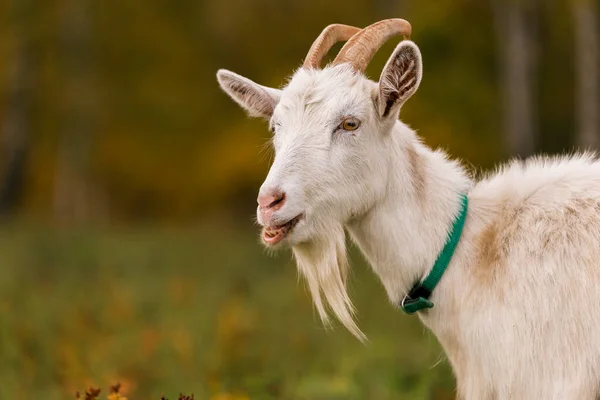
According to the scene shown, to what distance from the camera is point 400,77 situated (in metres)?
4.06

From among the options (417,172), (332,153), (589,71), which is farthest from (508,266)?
(589,71)

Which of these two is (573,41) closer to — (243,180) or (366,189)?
(243,180)

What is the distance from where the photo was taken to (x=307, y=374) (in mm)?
6844

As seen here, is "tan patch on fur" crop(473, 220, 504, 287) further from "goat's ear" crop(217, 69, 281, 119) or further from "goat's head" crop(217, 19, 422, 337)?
"goat's ear" crop(217, 69, 281, 119)

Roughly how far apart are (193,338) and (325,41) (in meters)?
3.46

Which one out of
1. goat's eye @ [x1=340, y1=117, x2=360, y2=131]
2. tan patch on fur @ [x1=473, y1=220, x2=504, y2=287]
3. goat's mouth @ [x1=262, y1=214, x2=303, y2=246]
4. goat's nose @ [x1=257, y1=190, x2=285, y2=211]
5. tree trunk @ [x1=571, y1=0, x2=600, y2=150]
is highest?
goat's eye @ [x1=340, y1=117, x2=360, y2=131]

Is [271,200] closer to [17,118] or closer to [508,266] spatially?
[508,266]

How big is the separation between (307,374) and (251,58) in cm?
2160

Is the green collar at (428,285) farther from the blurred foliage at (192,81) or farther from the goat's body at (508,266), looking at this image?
the blurred foliage at (192,81)

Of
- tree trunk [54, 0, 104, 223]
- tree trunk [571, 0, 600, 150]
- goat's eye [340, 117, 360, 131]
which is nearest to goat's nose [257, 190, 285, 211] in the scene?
goat's eye [340, 117, 360, 131]

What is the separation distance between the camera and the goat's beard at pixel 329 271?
415 cm

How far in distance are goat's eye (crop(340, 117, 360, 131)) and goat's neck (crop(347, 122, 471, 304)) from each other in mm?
191

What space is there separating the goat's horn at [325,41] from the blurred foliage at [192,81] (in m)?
11.4

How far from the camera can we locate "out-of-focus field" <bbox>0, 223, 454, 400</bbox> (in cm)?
606
